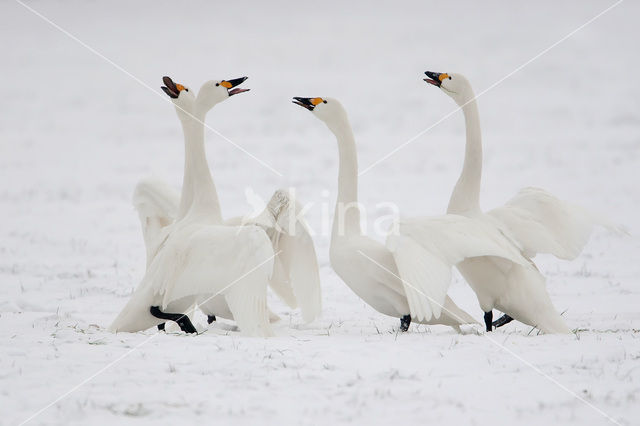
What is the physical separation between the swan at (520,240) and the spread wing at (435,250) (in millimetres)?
188

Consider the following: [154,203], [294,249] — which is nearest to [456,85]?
[294,249]

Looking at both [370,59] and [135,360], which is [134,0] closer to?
[370,59]

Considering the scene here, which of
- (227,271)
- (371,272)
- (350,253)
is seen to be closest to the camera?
(227,271)

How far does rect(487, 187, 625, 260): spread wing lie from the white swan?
90.0 inches

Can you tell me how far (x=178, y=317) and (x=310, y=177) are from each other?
42.1 ft

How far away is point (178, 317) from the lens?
282 inches

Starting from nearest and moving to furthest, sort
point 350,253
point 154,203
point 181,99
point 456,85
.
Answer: point 350,253 → point 456,85 → point 181,99 → point 154,203

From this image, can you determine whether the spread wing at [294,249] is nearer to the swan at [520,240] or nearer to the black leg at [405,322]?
the black leg at [405,322]

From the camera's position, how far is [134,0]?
5722cm

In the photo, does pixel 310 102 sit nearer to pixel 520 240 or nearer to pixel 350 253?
pixel 350 253

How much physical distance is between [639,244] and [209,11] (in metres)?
46.1

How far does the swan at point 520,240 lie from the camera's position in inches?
282

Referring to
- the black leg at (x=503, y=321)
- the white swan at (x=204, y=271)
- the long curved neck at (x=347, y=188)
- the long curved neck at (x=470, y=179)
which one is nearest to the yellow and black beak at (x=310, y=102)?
the long curved neck at (x=347, y=188)

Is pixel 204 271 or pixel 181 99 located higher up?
pixel 181 99
